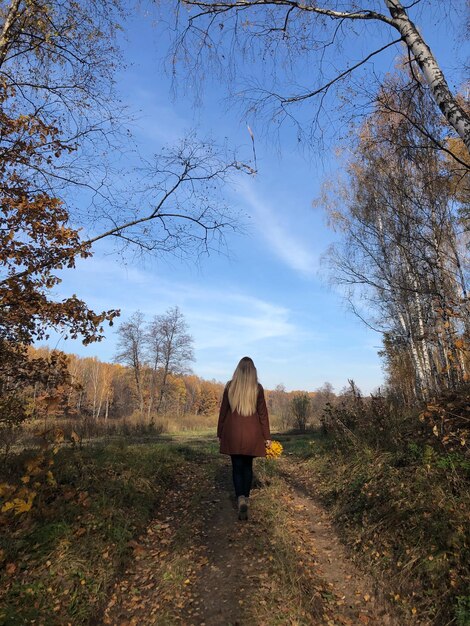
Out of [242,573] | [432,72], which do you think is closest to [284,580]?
[242,573]

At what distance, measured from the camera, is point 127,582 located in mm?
4113

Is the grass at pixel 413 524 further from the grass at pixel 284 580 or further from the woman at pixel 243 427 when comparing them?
the woman at pixel 243 427

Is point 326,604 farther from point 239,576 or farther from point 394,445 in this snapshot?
point 394,445

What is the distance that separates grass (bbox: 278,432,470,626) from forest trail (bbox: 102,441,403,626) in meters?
0.25

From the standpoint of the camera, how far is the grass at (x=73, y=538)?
3.50m

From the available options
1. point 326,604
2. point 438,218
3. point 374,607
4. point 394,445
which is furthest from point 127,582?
point 438,218

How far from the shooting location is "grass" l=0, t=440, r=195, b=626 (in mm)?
3504

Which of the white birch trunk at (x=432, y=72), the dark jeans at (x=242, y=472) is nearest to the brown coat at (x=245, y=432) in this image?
the dark jeans at (x=242, y=472)

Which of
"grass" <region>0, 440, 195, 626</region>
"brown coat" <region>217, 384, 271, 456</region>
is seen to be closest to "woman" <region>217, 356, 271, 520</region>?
"brown coat" <region>217, 384, 271, 456</region>

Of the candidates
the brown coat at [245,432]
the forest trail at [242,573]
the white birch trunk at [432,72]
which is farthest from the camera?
the brown coat at [245,432]

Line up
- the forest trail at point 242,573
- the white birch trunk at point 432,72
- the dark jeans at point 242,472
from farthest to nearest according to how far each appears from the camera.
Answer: the dark jeans at point 242,472 → the white birch trunk at point 432,72 → the forest trail at point 242,573

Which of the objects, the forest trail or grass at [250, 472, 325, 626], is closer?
grass at [250, 472, 325, 626]

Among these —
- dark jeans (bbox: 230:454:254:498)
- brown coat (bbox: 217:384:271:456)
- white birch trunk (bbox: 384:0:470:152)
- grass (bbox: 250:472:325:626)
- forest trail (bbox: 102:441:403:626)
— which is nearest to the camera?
grass (bbox: 250:472:325:626)

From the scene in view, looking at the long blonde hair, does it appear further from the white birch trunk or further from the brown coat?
the white birch trunk
